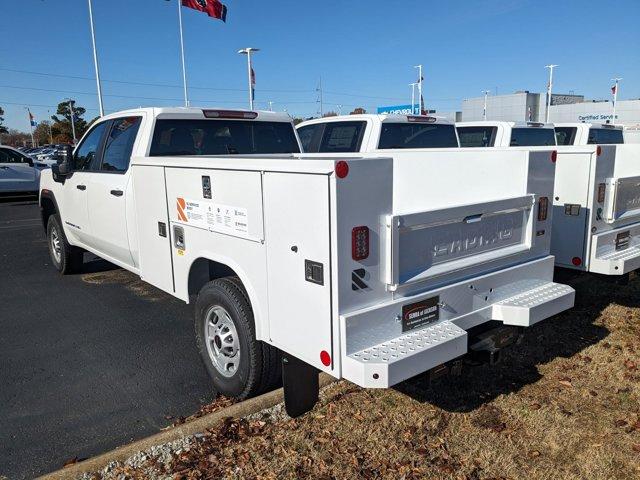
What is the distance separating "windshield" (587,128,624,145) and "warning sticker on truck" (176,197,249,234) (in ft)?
36.5

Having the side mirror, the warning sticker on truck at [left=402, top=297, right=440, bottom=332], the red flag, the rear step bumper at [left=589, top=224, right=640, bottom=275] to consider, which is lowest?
the rear step bumper at [left=589, top=224, right=640, bottom=275]

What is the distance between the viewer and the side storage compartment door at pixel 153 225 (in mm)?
4504

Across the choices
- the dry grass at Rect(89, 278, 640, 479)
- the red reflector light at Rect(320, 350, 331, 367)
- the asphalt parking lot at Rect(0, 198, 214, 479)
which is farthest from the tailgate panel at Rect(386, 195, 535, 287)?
the asphalt parking lot at Rect(0, 198, 214, 479)

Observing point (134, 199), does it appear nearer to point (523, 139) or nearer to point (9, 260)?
point (9, 260)

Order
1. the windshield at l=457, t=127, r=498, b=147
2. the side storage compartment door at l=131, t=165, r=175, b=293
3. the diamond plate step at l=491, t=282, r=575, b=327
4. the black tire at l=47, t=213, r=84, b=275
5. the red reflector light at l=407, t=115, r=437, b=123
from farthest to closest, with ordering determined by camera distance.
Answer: the windshield at l=457, t=127, r=498, b=147, the red reflector light at l=407, t=115, r=437, b=123, the black tire at l=47, t=213, r=84, b=275, the side storage compartment door at l=131, t=165, r=175, b=293, the diamond plate step at l=491, t=282, r=575, b=327

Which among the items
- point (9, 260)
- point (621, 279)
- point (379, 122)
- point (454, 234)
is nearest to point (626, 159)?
point (621, 279)

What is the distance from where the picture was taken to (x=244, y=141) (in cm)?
581

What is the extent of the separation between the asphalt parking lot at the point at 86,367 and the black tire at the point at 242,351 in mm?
408

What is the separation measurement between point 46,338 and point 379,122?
5026 millimetres

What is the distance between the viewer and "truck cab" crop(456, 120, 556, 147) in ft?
34.7

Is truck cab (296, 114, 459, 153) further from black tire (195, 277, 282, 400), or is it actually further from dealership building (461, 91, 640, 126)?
dealership building (461, 91, 640, 126)

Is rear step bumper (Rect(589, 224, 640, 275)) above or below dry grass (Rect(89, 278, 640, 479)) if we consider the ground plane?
above

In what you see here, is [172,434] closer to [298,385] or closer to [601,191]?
[298,385]

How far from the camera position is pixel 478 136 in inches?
429
